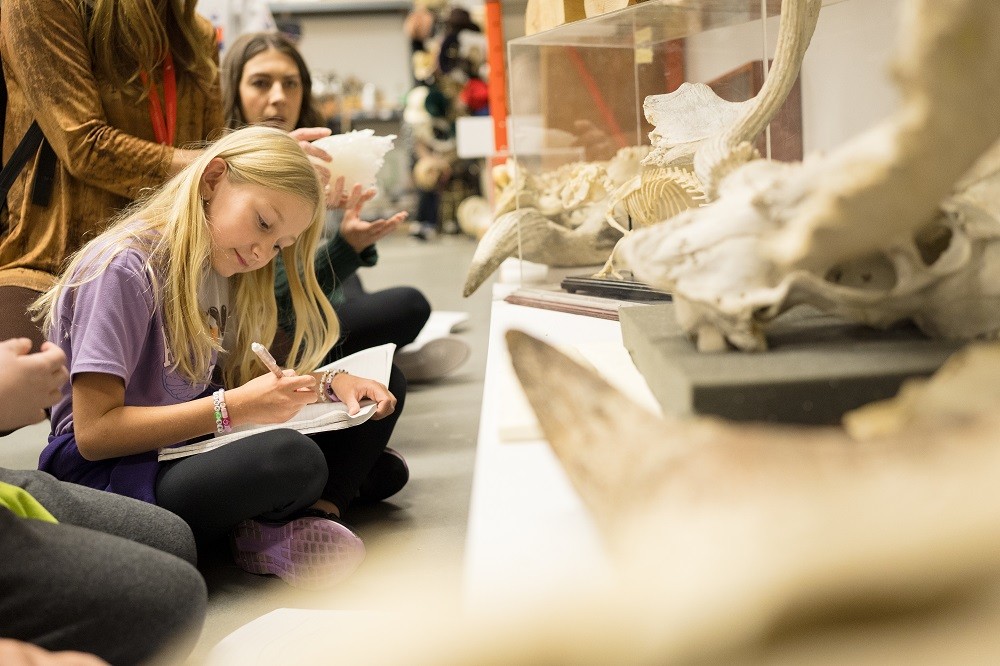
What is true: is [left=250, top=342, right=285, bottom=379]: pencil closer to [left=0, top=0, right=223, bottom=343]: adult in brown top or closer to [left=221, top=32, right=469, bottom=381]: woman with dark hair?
[left=0, top=0, right=223, bottom=343]: adult in brown top

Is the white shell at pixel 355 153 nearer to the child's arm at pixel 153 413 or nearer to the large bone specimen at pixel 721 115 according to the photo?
the large bone specimen at pixel 721 115

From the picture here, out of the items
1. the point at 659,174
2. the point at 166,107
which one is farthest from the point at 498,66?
the point at 659,174

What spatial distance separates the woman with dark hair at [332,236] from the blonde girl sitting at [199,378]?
56 cm

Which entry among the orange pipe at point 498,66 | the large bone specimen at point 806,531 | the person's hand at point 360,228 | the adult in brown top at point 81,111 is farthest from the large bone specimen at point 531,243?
the orange pipe at point 498,66

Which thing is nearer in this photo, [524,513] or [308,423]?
[524,513]

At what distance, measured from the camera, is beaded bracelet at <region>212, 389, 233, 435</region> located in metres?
1.43

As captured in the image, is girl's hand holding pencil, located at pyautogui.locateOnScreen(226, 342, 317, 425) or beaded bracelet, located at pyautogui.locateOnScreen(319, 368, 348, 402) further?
beaded bracelet, located at pyautogui.locateOnScreen(319, 368, 348, 402)

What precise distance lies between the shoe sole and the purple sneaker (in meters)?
1.37

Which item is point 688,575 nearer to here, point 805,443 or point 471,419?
point 805,443

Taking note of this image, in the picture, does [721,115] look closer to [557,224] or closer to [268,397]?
[557,224]

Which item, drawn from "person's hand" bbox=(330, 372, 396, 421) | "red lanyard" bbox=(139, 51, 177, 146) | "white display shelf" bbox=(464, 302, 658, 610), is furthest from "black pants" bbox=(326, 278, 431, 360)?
"white display shelf" bbox=(464, 302, 658, 610)

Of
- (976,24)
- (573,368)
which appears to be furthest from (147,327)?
(976,24)

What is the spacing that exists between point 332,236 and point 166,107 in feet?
1.64

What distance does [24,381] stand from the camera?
0.99 meters
